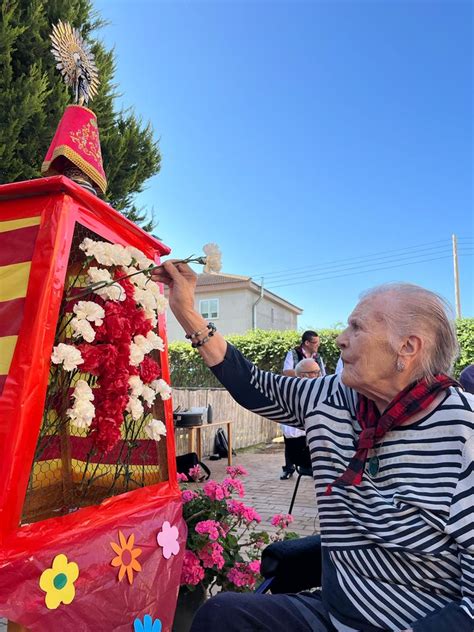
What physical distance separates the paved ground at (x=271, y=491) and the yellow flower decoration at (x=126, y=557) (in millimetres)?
1536

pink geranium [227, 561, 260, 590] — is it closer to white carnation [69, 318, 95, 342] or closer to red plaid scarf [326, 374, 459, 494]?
red plaid scarf [326, 374, 459, 494]

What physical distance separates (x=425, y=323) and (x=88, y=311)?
1.01 meters

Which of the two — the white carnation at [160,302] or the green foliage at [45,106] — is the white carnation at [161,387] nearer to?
the white carnation at [160,302]

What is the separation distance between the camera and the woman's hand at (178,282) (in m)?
1.60

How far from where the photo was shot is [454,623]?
1040 mm

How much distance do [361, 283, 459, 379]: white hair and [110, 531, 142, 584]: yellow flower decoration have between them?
1.07 meters

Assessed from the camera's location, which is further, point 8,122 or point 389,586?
point 8,122

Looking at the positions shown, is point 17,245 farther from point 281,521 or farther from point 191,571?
point 281,521

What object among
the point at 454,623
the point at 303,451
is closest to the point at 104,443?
the point at 454,623

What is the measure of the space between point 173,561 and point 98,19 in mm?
6813

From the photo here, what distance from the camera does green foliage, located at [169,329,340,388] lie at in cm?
1084

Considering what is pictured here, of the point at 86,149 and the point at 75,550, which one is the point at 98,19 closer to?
the point at 86,149

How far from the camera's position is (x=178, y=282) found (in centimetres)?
163

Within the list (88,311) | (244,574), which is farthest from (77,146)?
(244,574)
